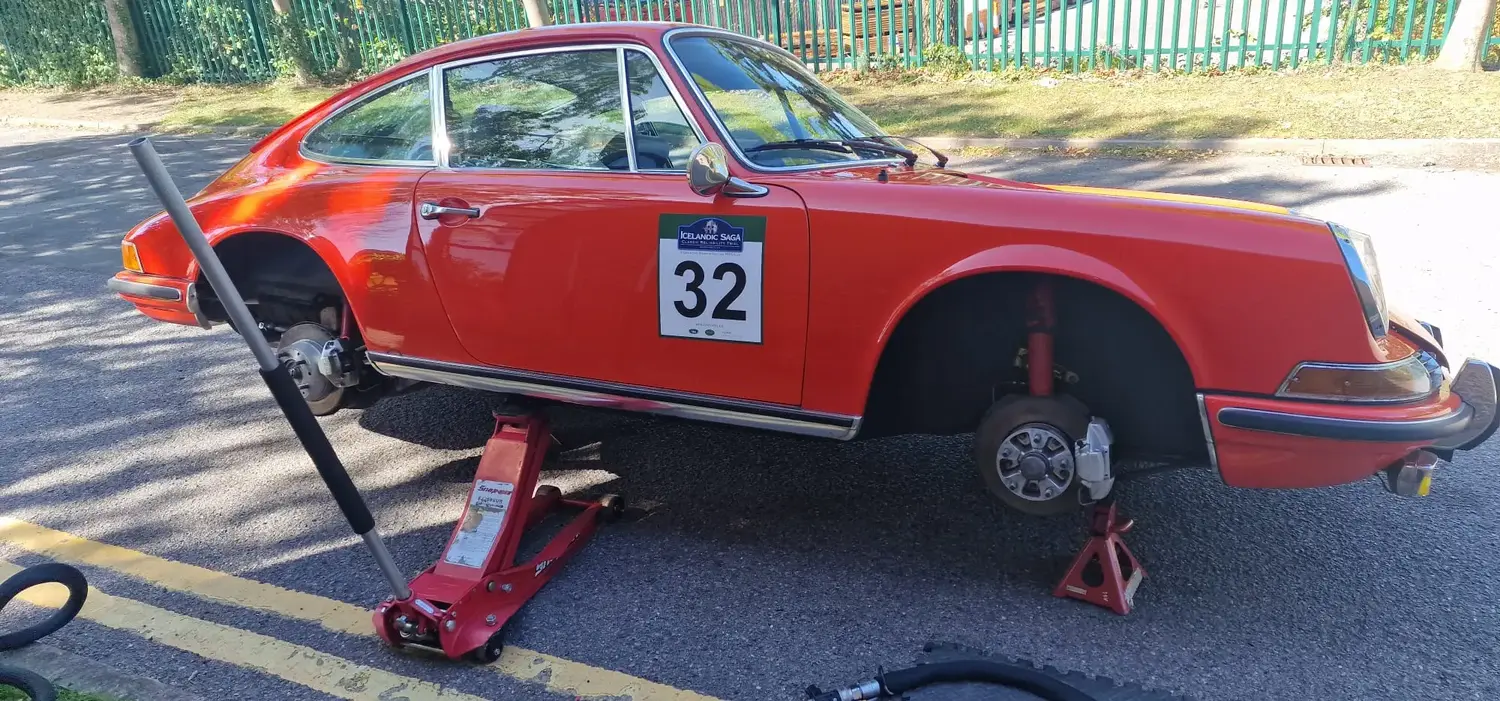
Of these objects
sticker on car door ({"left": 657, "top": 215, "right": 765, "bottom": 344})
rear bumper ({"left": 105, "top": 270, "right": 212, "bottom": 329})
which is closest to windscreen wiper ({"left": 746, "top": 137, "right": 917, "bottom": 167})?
sticker on car door ({"left": 657, "top": 215, "right": 765, "bottom": 344})

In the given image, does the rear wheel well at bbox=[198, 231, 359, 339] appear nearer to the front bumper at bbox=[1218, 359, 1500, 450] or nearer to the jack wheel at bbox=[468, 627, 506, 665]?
the jack wheel at bbox=[468, 627, 506, 665]

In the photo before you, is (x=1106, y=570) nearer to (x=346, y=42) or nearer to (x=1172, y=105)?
(x=1172, y=105)

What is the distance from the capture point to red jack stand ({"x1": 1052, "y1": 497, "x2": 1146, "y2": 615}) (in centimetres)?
295

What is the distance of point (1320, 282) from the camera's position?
8.02 ft

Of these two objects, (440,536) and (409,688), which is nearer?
(409,688)

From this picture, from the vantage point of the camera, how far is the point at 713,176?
282 centimetres

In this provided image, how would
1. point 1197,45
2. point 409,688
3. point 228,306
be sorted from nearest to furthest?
point 228,306, point 409,688, point 1197,45

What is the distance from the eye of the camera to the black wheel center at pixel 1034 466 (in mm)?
2773

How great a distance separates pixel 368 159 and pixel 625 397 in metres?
1.50

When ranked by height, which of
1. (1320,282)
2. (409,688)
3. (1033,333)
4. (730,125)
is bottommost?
(409,688)

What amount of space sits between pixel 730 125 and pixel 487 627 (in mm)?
1780

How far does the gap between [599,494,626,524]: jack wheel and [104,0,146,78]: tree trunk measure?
19.7 metres

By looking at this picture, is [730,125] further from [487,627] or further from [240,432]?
[240,432]

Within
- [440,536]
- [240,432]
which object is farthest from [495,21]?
[440,536]
